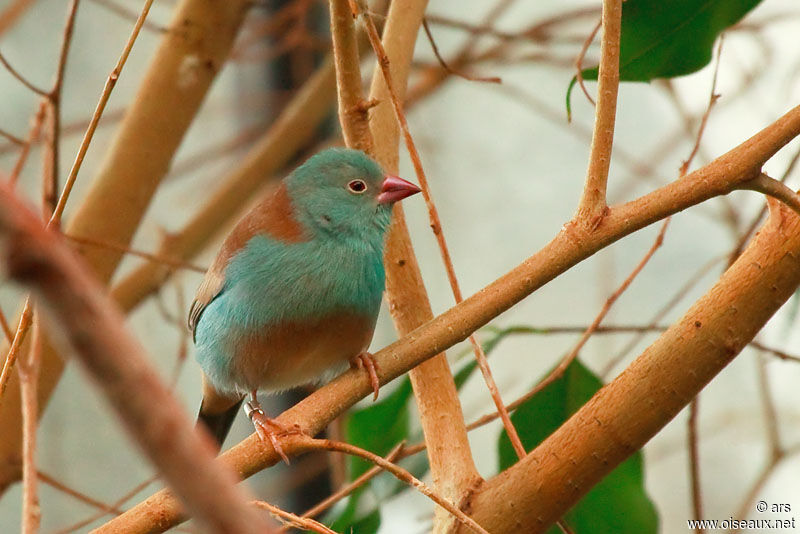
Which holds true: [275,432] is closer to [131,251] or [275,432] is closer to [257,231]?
[257,231]

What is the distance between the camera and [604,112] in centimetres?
149

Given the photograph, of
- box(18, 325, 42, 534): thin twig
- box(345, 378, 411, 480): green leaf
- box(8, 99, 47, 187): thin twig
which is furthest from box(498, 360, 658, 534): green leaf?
box(8, 99, 47, 187): thin twig

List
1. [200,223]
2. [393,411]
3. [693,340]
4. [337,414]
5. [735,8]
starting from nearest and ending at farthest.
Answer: [693,340] → [337,414] → [735,8] → [393,411] → [200,223]

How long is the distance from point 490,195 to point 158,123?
2.76 metres

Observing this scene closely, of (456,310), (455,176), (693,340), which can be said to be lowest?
(693,340)

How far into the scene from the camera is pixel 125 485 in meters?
4.76

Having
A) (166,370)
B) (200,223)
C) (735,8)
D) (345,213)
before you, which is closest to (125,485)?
(166,370)

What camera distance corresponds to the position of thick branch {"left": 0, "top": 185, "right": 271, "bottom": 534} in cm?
44

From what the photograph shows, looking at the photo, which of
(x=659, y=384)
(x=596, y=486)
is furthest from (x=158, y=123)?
(x=659, y=384)

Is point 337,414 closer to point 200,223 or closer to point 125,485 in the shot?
point 200,223

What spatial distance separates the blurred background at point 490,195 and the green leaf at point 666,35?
6.54 feet

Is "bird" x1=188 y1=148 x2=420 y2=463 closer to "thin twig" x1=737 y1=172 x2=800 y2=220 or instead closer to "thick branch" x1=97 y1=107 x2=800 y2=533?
"thick branch" x1=97 y1=107 x2=800 y2=533

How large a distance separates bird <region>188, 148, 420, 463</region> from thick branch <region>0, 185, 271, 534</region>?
53.7 inches

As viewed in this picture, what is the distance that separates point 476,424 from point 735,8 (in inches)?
42.2
